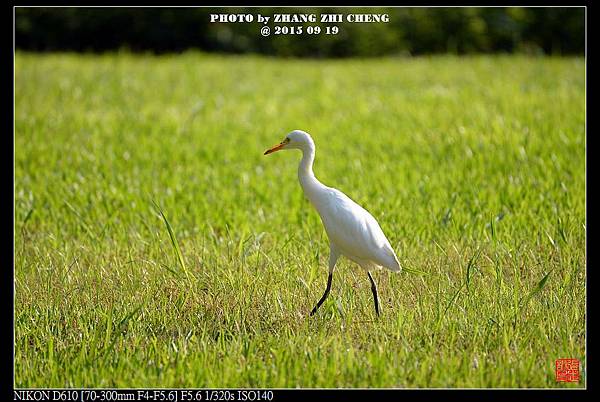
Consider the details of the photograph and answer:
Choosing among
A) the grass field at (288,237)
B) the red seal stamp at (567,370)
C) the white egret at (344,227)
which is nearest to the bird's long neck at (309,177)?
the white egret at (344,227)

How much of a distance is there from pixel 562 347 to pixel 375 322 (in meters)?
0.98

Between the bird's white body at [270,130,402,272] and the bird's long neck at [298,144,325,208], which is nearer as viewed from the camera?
the bird's white body at [270,130,402,272]

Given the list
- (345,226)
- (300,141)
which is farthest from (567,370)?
(300,141)

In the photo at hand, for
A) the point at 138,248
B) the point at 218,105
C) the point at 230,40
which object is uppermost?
the point at 230,40

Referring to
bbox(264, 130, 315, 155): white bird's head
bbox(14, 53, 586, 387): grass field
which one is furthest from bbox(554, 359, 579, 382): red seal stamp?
bbox(264, 130, 315, 155): white bird's head

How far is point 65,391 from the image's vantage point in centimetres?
397

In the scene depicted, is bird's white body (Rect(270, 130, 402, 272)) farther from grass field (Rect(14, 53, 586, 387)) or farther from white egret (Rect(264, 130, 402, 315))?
grass field (Rect(14, 53, 586, 387))

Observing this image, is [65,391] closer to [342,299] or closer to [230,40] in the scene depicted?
[342,299]

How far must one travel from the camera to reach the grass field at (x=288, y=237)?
415cm

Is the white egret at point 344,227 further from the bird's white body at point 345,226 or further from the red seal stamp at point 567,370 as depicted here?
the red seal stamp at point 567,370

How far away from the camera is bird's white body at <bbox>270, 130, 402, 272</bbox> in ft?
14.3

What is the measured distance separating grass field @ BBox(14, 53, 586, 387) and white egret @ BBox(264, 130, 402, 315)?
0.90 feet

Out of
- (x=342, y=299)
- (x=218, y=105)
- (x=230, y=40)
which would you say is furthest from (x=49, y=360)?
(x=230, y=40)

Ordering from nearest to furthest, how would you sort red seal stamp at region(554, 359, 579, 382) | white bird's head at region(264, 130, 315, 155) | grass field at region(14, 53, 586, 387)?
1. red seal stamp at region(554, 359, 579, 382)
2. grass field at region(14, 53, 586, 387)
3. white bird's head at region(264, 130, 315, 155)
